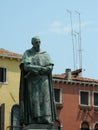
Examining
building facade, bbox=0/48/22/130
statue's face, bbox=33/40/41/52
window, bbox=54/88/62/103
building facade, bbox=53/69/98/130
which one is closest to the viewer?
statue's face, bbox=33/40/41/52

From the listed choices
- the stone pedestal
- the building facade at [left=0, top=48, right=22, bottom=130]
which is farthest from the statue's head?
the building facade at [left=0, top=48, right=22, bottom=130]

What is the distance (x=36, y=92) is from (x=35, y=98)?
177mm

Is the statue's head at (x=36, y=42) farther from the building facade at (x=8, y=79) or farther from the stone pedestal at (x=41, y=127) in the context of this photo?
the building facade at (x=8, y=79)

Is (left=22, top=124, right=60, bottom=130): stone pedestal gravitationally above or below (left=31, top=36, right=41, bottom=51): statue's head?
below

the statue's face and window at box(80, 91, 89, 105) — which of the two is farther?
window at box(80, 91, 89, 105)

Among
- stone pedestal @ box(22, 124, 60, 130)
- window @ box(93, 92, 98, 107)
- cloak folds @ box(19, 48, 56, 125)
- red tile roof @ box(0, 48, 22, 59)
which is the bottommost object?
stone pedestal @ box(22, 124, 60, 130)

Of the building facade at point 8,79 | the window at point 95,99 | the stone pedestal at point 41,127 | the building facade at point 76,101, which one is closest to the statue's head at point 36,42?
the stone pedestal at point 41,127

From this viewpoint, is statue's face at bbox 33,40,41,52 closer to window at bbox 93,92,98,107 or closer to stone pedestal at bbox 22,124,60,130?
stone pedestal at bbox 22,124,60,130

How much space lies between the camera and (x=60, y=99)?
173ft

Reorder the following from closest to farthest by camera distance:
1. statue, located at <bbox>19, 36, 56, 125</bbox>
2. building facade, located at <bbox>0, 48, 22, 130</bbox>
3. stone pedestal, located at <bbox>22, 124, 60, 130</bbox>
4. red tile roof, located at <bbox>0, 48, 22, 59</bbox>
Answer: stone pedestal, located at <bbox>22, 124, 60, 130</bbox>
statue, located at <bbox>19, 36, 56, 125</bbox>
building facade, located at <bbox>0, 48, 22, 130</bbox>
red tile roof, located at <bbox>0, 48, 22, 59</bbox>

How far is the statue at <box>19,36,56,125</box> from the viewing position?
49.9 feet

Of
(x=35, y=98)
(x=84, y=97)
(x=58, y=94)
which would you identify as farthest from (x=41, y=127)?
(x=84, y=97)

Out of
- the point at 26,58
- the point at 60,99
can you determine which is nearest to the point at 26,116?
the point at 26,58

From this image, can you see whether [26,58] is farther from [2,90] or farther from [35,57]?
[2,90]
